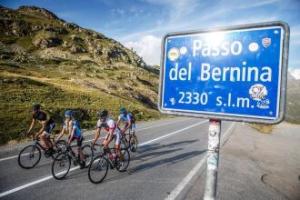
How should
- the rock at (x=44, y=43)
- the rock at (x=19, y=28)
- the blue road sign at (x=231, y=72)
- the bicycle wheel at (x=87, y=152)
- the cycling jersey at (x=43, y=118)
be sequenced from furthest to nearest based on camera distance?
1. the rock at (x=19, y=28)
2. the rock at (x=44, y=43)
3. the cycling jersey at (x=43, y=118)
4. the bicycle wheel at (x=87, y=152)
5. the blue road sign at (x=231, y=72)

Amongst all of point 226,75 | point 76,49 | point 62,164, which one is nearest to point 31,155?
point 62,164

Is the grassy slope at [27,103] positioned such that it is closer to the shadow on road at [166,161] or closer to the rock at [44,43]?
the shadow on road at [166,161]

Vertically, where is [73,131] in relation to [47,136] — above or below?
above

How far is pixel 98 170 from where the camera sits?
892cm

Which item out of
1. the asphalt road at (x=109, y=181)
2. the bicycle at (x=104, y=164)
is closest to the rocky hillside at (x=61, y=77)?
the asphalt road at (x=109, y=181)

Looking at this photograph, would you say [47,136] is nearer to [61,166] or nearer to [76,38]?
[61,166]

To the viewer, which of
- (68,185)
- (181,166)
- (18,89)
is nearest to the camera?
(68,185)

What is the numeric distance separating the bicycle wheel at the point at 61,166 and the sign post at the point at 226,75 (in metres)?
7.34

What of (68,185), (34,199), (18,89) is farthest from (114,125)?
(18,89)

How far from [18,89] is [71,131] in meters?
35.9

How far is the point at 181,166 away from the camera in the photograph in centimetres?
1130

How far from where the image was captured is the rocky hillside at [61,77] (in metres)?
34.6

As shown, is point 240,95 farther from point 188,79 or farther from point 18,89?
point 18,89

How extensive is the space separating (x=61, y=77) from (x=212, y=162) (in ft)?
259
